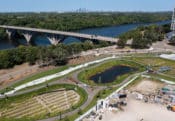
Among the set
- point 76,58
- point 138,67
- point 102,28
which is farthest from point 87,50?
point 102,28

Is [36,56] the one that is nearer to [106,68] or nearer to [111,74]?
[106,68]

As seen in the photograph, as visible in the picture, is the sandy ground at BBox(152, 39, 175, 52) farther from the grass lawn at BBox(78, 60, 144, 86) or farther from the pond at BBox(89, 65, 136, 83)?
the pond at BBox(89, 65, 136, 83)

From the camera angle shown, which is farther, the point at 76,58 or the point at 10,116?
the point at 76,58

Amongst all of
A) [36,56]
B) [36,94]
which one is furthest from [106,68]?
[36,94]

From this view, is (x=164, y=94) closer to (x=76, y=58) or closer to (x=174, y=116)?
(x=174, y=116)

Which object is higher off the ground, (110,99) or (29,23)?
(29,23)

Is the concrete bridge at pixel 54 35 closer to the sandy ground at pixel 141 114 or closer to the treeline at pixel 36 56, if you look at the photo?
the treeline at pixel 36 56
